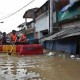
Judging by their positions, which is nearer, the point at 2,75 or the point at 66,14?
the point at 2,75

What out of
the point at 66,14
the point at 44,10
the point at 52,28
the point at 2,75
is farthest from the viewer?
the point at 44,10

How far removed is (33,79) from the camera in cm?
933

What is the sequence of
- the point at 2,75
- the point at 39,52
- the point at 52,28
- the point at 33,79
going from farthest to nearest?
the point at 52,28
the point at 39,52
the point at 2,75
the point at 33,79

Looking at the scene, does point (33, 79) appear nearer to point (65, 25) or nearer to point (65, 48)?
point (65, 48)

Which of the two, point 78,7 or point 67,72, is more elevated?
point 78,7

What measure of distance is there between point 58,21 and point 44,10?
8173 mm

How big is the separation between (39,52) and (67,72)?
966cm

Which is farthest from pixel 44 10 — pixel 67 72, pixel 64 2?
pixel 67 72

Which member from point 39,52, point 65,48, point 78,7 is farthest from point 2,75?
point 78,7

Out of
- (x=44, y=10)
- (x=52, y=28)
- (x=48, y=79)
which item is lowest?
(x=48, y=79)

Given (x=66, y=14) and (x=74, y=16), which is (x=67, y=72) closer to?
(x=74, y=16)

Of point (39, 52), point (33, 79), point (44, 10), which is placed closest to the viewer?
point (33, 79)

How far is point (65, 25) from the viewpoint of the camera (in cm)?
2708

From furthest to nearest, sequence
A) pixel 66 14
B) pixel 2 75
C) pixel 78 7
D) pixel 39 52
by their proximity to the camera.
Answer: pixel 66 14
pixel 78 7
pixel 39 52
pixel 2 75
